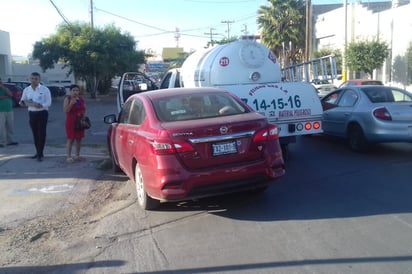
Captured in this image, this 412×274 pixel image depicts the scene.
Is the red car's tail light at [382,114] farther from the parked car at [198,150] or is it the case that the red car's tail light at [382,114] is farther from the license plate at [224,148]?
the license plate at [224,148]

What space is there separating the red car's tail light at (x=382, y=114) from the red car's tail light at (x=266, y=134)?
14.0 feet

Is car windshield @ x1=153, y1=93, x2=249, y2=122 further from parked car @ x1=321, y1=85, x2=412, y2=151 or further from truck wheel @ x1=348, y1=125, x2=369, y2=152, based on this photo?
truck wheel @ x1=348, y1=125, x2=369, y2=152

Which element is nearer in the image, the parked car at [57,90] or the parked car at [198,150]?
the parked car at [198,150]

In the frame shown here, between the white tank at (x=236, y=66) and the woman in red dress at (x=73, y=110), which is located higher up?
the white tank at (x=236, y=66)

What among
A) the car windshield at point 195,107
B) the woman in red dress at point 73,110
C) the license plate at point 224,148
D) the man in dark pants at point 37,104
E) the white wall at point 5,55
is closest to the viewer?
the license plate at point 224,148

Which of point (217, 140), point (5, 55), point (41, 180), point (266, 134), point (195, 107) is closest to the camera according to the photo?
point (217, 140)

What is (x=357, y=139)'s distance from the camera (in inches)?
395

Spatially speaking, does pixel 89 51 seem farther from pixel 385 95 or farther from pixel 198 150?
pixel 198 150

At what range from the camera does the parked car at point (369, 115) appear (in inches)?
368

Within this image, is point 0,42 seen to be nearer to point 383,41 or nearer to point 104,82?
point 104,82

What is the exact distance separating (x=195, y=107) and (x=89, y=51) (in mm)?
33755

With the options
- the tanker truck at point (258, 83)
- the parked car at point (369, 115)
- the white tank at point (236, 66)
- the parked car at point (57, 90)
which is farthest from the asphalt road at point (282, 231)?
the parked car at point (57, 90)

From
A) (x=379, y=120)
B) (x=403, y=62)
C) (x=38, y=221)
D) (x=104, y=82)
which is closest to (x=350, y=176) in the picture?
(x=379, y=120)

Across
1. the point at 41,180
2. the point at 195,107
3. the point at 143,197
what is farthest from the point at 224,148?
the point at 41,180
